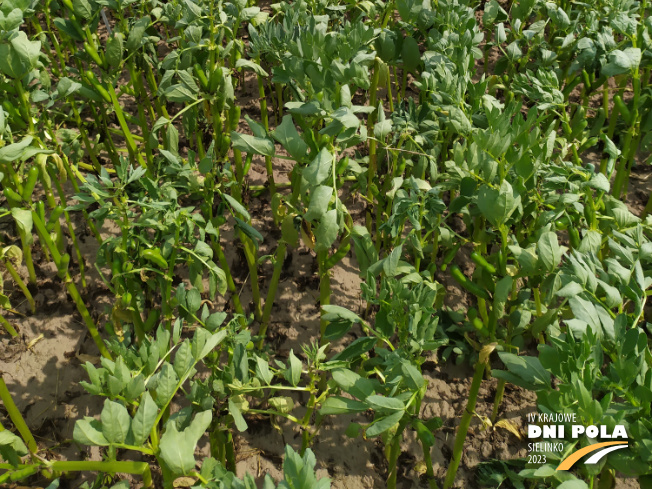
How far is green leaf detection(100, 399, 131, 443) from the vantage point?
3.31 ft

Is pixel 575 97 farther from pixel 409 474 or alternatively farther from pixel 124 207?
pixel 124 207

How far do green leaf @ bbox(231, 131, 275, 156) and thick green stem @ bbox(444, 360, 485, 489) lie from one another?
800 mm

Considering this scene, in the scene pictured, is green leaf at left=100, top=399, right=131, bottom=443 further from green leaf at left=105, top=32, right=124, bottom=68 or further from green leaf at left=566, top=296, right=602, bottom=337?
green leaf at left=105, top=32, right=124, bottom=68

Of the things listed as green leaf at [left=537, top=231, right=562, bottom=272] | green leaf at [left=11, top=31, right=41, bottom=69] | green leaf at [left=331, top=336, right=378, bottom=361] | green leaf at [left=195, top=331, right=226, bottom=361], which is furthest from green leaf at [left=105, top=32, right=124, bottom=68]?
green leaf at [left=537, top=231, right=562, bottom=272]

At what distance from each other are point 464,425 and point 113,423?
39.6 inches

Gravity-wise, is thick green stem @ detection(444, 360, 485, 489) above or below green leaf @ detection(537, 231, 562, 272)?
below

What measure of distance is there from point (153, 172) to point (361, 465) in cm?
127

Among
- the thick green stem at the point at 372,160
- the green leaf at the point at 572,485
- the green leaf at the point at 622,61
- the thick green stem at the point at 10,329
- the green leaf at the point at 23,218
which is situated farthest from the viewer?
the thick green stem at the point at 372,160

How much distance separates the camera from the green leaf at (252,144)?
1446mm

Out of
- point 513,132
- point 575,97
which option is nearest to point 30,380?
point 513,132

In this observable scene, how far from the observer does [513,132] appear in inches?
51.3

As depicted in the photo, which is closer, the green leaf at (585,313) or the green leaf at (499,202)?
the green leaf at (585,313)

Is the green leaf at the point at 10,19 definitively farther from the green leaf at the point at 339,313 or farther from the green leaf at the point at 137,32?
the green leaf at the point at 339,313

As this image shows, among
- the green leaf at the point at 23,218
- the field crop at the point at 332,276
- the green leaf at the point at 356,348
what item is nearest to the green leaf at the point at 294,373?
the field crop at the point at 332,276
